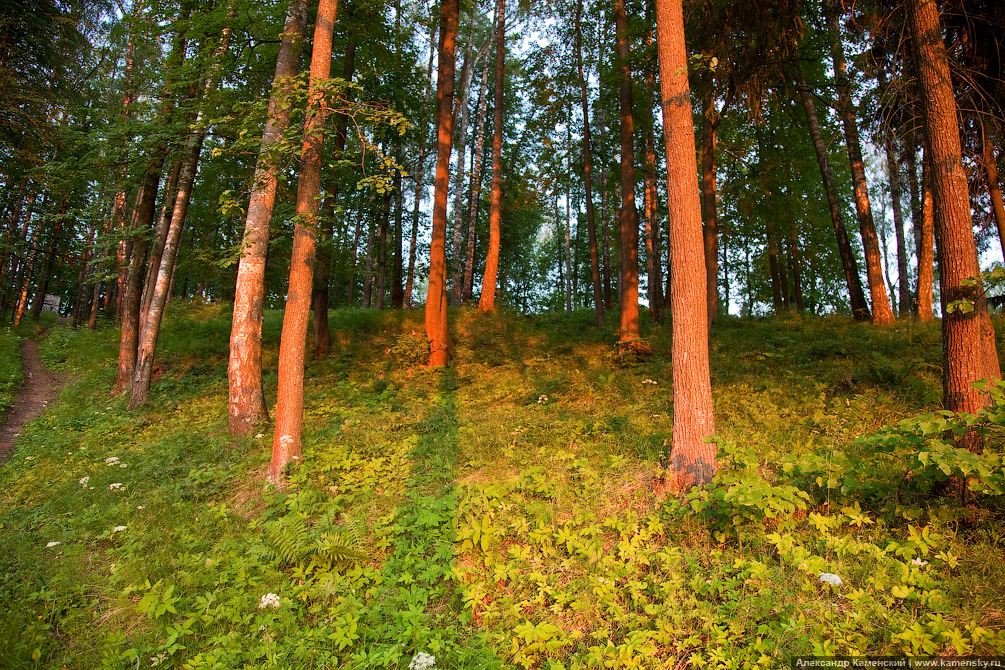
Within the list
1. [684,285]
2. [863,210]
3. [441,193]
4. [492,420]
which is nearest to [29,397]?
[441,193]

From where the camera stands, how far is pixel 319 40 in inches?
268

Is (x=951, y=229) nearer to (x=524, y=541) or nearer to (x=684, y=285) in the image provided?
(x=684, y=285)

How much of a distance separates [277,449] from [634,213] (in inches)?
366

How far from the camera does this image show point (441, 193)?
11086 millimetres

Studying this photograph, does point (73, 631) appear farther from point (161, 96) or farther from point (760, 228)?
point (760, 228)

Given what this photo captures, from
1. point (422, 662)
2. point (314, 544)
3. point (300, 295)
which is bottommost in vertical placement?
point (422, 662)

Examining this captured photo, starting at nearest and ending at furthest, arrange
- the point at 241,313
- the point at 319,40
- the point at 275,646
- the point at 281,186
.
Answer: the point at 275,646
the point at 319,40
the point at 241,313
the point at 281,186

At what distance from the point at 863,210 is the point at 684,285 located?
393 inches

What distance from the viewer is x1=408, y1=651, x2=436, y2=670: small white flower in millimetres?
3215

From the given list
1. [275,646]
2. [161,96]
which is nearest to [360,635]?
[275,646]

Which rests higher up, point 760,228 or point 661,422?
point 760,228

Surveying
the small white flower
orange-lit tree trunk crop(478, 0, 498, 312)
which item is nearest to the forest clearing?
the small white flower

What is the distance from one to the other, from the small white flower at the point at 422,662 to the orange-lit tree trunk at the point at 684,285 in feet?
9.66

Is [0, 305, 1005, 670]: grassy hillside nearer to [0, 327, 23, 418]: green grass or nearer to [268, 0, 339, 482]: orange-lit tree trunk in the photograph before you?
[268, 0, 339, 482]: orange-lit tree trunk
